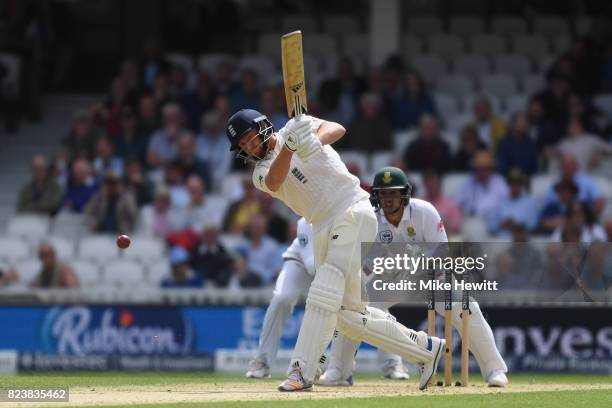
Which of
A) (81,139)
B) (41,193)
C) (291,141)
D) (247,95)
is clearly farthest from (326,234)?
(81,139)

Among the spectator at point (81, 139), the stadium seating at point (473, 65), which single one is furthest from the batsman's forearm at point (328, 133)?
the stadium seating at point (473, 65)

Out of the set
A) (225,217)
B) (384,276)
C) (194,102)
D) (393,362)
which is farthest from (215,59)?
(384,276)

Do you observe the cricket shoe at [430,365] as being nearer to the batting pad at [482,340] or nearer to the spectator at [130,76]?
the batting pad at [482,340]

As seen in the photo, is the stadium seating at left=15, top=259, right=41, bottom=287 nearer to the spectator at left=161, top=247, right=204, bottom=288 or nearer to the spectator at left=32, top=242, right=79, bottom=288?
the spectator at left=32, top=242, right=79, bottom=288

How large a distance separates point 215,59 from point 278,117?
223 cm

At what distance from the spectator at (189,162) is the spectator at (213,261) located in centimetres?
178

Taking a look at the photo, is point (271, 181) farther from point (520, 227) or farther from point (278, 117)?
point (278, 117)

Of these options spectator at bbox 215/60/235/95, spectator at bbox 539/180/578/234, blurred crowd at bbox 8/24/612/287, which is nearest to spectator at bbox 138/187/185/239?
blurred crowd at bbox 8/24/612/287

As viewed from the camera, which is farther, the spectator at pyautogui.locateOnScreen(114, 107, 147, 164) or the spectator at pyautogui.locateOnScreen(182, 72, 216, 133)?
the spectator at pyautogui.locateOnScreen(182, 72, 216, 133)

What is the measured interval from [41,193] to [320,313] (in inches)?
337

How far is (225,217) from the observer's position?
16.0 metres

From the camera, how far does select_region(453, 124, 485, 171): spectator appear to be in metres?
16.3

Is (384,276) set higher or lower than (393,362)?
higher

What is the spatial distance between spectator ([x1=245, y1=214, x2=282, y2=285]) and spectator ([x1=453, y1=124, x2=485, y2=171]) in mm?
2494
